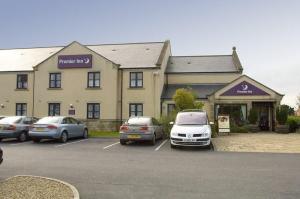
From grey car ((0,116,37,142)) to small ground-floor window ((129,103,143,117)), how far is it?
11554 mm

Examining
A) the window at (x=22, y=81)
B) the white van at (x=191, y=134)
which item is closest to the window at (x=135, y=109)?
the window at (x=22, y=81)

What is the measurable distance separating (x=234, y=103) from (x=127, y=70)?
9.85 meters

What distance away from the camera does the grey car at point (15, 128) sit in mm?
19984

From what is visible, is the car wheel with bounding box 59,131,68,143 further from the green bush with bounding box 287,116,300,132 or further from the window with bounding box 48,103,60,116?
the green bush with bounding box 287,116,300,132

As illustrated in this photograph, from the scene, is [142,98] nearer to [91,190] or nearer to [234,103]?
[234,103]

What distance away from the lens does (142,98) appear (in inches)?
1224

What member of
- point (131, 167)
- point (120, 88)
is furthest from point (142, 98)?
point (131, 167)

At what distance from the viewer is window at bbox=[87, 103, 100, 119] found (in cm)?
3145

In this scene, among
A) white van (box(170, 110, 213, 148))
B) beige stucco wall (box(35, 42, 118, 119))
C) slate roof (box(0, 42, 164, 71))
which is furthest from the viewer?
slate roof (box(0, 42, 164, 71))

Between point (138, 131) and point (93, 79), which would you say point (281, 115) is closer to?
point (138, 131)

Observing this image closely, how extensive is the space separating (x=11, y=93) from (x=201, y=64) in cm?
1908

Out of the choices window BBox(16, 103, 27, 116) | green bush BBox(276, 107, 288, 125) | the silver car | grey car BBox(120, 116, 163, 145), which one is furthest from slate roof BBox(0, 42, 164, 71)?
grey car BBox(120, 116, 163, 145)

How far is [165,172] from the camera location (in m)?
10.4

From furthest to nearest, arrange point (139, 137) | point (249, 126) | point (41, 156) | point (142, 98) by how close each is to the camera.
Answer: point (142, 98), point (249, 126), point (139, 137), point (41, 156)
